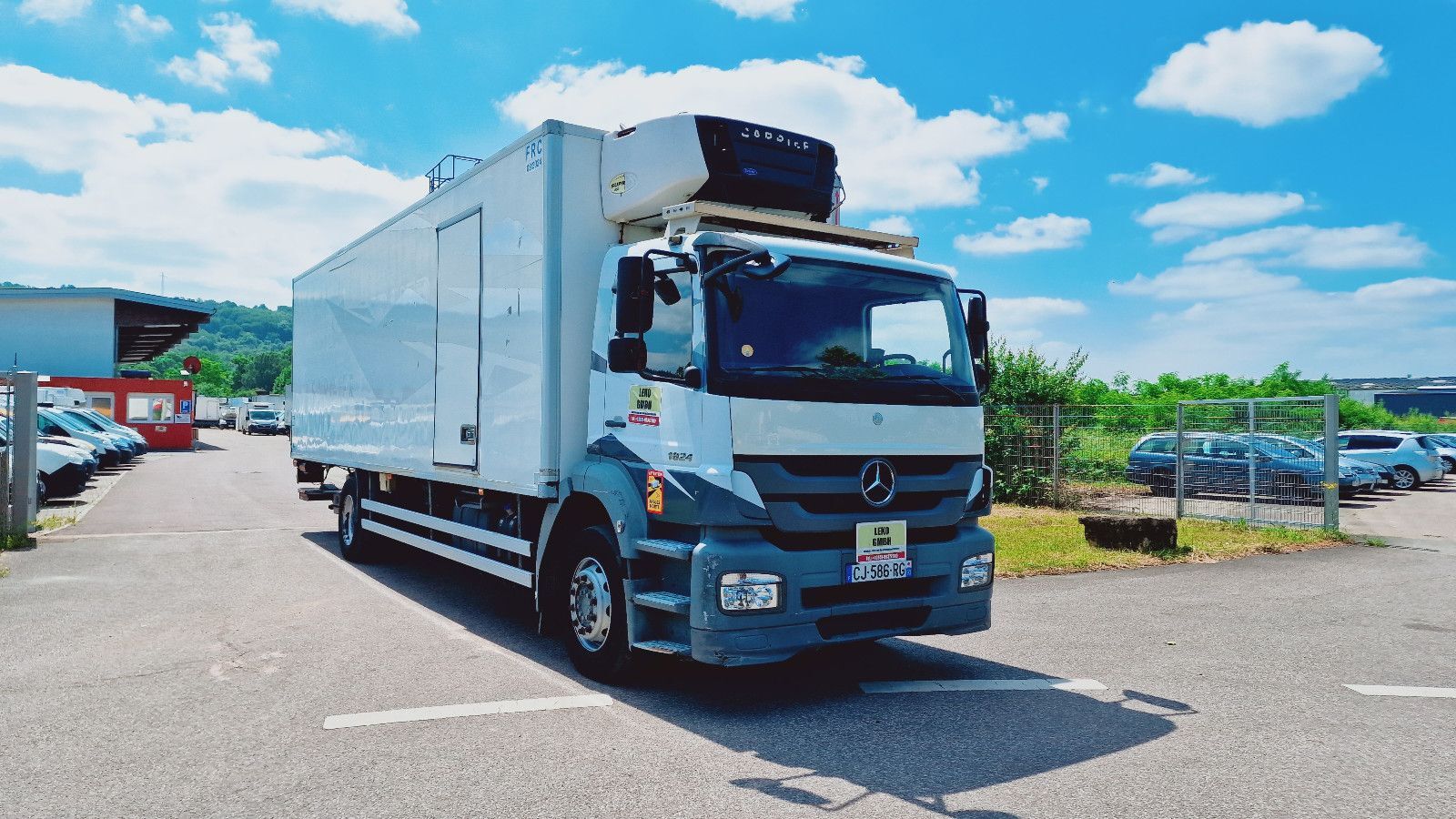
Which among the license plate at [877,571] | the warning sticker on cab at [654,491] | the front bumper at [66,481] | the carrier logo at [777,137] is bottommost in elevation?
the front bumper at [66,481]

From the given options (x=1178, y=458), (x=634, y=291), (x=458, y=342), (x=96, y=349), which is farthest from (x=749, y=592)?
(x=96, y=349)

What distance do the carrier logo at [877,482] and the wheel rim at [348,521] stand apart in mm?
7452

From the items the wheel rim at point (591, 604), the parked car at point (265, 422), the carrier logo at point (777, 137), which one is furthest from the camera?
the parked car at point (265, 422)

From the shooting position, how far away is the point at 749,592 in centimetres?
500

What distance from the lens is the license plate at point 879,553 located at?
5344mm

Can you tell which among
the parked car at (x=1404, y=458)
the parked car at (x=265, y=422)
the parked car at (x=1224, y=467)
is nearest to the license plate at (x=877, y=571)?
the parked car at (x=1224, y=467)

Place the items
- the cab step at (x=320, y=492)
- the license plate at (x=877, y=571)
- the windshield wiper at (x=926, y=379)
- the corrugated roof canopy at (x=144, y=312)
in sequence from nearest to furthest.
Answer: the license plate at (x=877, y=571), the windshield wiper at (x=926, y=379), the cab step at (x=320, y=492), the corrugated roof canopy at (x=144, y=312)

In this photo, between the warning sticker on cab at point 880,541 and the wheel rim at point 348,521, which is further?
the wheel rim at point 348,521

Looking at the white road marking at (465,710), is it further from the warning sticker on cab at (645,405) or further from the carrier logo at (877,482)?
the carrier logo at (877,482)

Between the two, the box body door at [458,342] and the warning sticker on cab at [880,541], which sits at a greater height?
the box body door at [458,342]

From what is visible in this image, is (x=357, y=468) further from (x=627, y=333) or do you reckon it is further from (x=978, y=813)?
(x=978, y=813)

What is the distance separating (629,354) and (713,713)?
2016mm

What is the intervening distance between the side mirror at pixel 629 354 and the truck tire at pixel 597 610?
39.7 inches

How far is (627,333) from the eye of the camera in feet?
18.6
